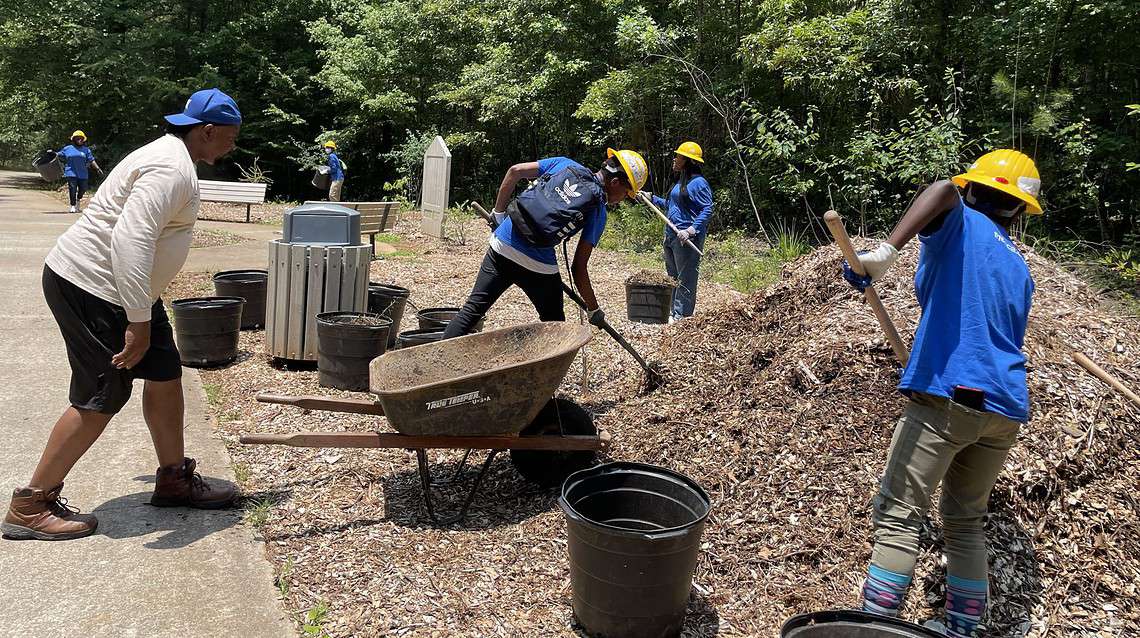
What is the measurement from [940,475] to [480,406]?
6.46 ft

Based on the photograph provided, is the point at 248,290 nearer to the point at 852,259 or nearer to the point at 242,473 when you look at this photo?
the point at 242,473

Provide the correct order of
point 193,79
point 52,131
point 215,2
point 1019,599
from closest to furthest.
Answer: point 1019,599, point 193,79, point 215,2, point 52,131

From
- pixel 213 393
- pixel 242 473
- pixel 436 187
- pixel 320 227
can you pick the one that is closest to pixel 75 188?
pixel 436 187

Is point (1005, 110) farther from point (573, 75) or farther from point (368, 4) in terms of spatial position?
point (368, 4)

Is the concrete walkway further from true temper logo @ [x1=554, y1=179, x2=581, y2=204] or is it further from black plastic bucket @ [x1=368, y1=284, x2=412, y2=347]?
true temper logo @ [x1=554, y1=179, x2=581, y2=204]

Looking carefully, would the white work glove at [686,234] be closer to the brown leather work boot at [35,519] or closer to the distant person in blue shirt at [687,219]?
the distant person in blue shirt at [687,219]

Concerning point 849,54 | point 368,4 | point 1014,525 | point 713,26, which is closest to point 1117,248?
point 849,54

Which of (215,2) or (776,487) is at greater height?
(215,2)

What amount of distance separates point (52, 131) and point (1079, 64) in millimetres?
32884

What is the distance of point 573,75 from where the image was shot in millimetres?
18219

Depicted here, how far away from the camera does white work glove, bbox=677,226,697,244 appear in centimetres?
798

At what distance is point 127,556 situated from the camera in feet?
11.5

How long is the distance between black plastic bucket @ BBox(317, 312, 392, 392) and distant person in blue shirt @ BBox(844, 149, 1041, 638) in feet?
12.5

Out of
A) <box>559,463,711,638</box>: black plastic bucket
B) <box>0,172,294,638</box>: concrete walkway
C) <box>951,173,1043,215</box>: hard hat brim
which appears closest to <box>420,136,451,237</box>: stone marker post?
<box>0,172,294,638</box>: concrete walkway
